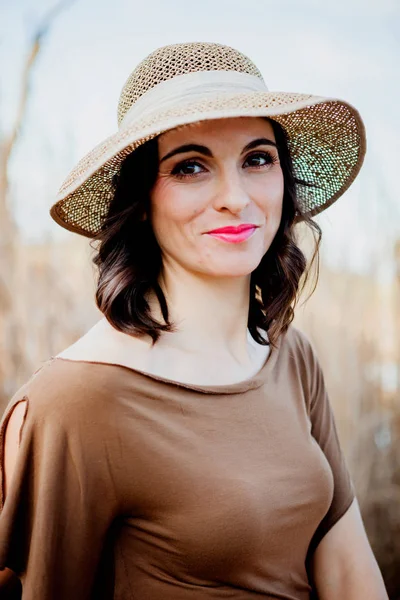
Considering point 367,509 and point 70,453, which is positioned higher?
point 70,453

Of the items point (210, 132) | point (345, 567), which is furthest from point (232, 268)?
point (345, 567)

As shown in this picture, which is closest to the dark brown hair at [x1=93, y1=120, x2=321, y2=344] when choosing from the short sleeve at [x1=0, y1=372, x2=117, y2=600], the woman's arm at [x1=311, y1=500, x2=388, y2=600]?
the short sleeve at [x1=0, y1=372, x2=117, y2=600]

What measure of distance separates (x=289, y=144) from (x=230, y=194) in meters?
0.40

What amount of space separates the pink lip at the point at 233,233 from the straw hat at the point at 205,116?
235mm

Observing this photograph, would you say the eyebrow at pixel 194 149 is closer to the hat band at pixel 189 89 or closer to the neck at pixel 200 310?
the hat band at pixel 189 89

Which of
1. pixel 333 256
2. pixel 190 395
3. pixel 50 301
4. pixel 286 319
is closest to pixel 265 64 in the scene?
pixel 333 256

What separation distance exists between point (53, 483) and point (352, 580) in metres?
0.83

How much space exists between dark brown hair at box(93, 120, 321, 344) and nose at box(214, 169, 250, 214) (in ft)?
0.50

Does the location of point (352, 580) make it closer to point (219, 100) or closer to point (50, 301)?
point (219, 100)

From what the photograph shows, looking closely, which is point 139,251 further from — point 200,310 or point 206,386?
point 206,386

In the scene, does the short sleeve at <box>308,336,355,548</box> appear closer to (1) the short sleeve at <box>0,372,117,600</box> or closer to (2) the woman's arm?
(2) the woman's arm

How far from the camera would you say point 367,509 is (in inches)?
122

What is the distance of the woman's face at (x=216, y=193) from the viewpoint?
1.29 metres

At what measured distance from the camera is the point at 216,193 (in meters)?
1.29
